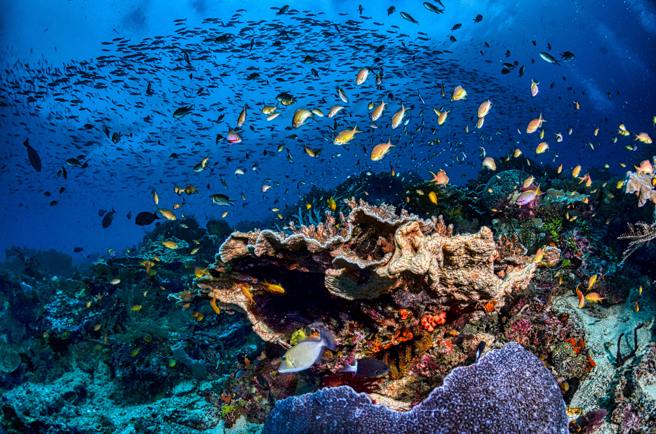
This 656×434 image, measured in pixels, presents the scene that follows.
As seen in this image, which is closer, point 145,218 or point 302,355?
point 302,355

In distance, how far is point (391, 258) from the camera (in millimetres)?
2922

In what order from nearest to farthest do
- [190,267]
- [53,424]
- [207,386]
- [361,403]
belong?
[361,403] < [53,424] < [207,386] < [190,267]

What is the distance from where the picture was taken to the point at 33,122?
1319 inches

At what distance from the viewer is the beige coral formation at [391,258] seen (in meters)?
2.88

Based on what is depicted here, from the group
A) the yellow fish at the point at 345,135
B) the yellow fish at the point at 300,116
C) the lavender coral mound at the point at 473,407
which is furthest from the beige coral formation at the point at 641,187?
the yellow fish at the point at 300,116

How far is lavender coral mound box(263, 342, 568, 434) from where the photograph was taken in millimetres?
2471

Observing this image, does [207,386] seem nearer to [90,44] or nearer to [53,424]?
[53,424]

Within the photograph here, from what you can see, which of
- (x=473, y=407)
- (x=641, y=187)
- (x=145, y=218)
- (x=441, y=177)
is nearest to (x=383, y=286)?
(x=473, y=407)

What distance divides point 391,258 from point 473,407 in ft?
4.07

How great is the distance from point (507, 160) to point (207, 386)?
13.5 m

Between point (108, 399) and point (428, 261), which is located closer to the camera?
point (428, 261)

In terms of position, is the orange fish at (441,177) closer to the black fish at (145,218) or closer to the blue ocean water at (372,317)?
the blue ocean water at (372,317)

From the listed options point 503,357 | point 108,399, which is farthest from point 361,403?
point 108,399

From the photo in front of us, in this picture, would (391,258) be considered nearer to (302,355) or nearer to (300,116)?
(302,355)
